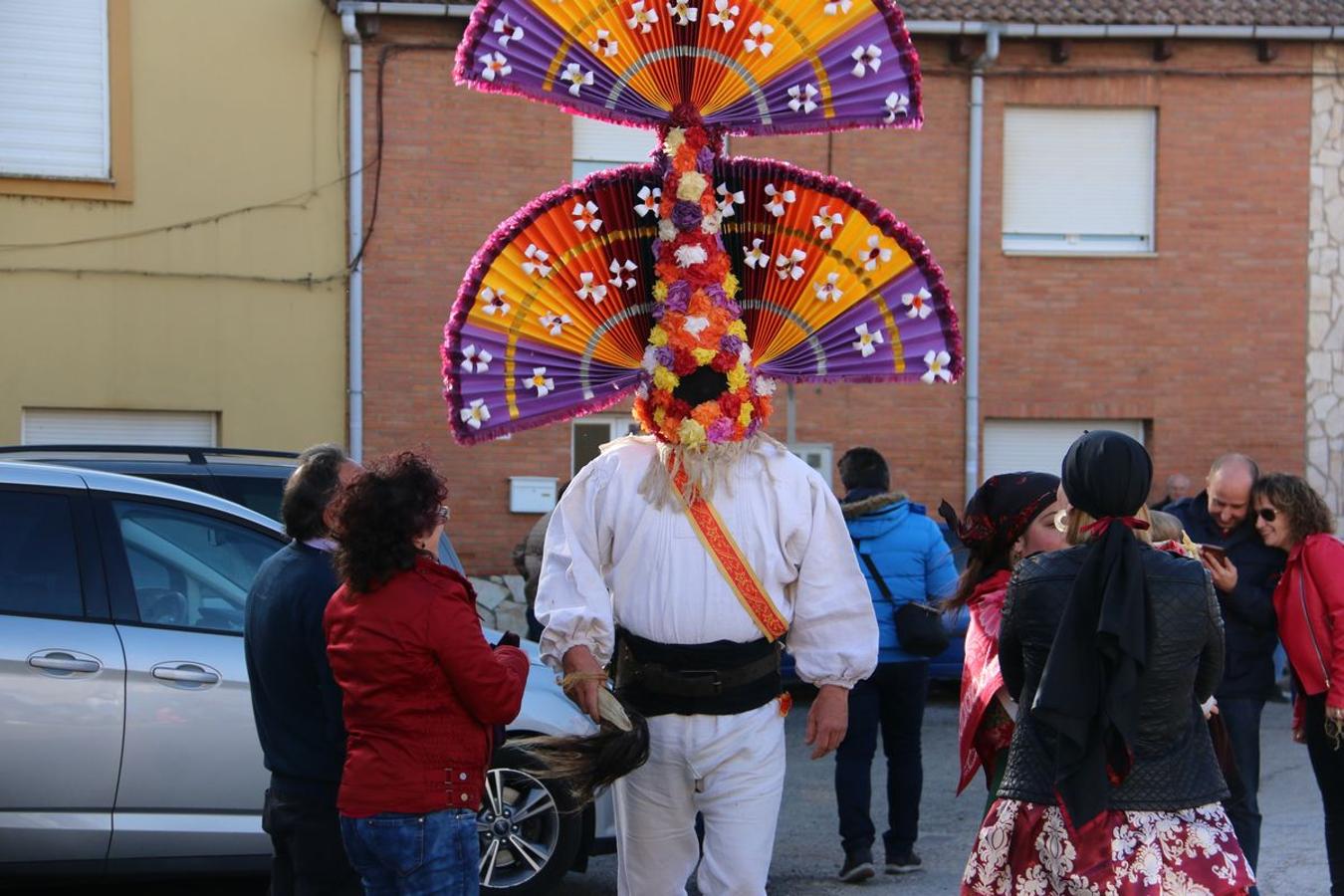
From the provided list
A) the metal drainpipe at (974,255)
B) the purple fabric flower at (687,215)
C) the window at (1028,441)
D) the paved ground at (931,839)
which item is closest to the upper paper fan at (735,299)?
the purple fabric flower at (687,215)

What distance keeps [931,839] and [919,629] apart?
5.20ft

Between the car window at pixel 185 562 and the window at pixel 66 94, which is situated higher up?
the window at pixel 66 94

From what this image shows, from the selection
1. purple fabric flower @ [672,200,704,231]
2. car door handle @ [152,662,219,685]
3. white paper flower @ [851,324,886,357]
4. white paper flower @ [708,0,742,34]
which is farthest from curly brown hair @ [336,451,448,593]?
car door handle @ [152,662,219,685]

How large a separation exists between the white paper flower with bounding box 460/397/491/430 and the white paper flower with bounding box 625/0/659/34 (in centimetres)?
125

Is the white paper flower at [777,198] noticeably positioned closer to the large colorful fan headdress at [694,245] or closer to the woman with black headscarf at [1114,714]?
the large colorful fan headdress at [694,245]

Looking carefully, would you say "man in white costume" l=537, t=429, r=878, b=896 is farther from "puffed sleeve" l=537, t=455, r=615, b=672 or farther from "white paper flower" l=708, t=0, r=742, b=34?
"white paper flower" l=708, t=0, r=742, b=34

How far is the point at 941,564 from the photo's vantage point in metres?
7.32

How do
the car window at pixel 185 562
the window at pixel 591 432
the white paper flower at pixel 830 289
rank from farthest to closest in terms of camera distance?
the window at pixel 591 432 → the car window at pixel 185 562 → the white paper flower at pixel 830 289

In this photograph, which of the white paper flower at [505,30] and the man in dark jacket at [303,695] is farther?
the white paper flower at [505,30]

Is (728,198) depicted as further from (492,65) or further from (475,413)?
(475,413)

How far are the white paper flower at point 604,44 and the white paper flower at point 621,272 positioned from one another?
0.64 m

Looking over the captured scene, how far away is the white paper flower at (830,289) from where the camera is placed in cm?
502

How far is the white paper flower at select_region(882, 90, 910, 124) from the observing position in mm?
4965

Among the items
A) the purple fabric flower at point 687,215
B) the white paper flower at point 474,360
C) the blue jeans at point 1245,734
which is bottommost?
the blue jeans at point 1245,734
